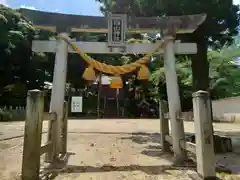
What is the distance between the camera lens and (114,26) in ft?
20.8

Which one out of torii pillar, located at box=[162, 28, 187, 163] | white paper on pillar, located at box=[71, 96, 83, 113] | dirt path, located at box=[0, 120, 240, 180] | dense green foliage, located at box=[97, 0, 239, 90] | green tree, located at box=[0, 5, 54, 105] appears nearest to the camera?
dirt path, located at box=[0, 120, 240, 180]

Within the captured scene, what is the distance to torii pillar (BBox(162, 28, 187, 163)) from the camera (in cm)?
562

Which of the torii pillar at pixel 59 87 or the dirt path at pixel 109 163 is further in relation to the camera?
the torii pillar at pixel 59 87

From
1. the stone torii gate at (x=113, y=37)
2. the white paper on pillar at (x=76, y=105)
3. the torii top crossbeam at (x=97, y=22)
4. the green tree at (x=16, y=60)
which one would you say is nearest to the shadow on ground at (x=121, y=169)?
the stone torii gate at (x=113, y=37)

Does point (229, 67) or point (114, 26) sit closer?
point (114, 26)

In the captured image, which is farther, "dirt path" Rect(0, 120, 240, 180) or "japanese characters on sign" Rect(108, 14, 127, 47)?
"japanese characters on sign" Rect(108, 14, 127, 47)

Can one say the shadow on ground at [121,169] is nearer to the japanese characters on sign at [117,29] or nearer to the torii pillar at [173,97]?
the torii pillar at [173,97]

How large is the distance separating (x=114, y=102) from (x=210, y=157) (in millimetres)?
25911

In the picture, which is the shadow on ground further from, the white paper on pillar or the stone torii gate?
the white paper on pillar

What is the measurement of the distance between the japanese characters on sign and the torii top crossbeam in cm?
13

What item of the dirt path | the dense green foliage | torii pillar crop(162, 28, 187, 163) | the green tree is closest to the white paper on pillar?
the dirt path

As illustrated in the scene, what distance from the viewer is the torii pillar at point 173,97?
562 cm

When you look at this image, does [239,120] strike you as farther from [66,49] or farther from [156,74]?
[66,49]

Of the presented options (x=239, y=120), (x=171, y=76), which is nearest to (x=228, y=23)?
(x=171, y=76)
